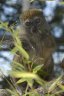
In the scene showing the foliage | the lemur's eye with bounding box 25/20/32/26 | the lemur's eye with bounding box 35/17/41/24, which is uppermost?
the foliage

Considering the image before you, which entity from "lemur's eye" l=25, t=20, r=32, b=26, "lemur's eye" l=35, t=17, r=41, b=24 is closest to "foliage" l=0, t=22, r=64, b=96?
"lemur's eye" l=25, t=20, r=32, b=26

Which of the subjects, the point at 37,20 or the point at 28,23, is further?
the point at 37,20

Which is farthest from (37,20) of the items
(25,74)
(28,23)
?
(25,74)

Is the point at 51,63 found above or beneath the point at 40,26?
beneath

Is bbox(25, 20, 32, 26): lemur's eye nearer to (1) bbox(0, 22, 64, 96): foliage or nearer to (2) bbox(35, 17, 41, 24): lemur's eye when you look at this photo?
(2) bbox(35, 17, 41, 24): lemur's eye

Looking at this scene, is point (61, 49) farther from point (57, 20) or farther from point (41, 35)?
point (41, 35)

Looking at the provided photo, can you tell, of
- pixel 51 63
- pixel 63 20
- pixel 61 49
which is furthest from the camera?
pixel 63 20

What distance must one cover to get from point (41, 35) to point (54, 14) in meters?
1.70

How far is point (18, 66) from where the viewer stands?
124 cm

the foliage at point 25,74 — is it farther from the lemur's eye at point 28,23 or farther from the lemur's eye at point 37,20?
the lemur's eye at point 37,20

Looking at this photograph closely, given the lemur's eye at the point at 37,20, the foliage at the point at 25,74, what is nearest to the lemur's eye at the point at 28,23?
the lemur's eye at the point at 37,20

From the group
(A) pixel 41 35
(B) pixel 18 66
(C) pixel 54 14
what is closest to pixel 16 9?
(C) pixel 54 14

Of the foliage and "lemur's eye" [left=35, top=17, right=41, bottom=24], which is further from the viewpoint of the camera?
"lemur's eye" [left=35, top=17, right=41, bottom=24]

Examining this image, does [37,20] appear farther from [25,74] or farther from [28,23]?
[25,74]
